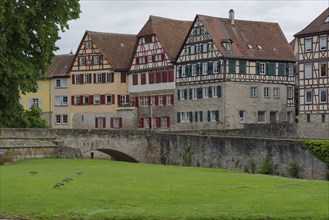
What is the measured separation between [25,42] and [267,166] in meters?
17.2

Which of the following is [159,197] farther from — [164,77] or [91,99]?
[91,99]

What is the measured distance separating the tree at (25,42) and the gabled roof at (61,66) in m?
32.9

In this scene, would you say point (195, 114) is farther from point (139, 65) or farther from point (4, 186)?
point (4, 186)

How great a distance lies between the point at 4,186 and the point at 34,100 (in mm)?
60552

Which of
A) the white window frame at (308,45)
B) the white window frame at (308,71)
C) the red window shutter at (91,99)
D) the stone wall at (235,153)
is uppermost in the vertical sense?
the white window frame at (308,45)

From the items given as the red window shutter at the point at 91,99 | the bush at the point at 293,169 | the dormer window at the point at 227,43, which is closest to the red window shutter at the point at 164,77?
the dormer window at the point at 227,43

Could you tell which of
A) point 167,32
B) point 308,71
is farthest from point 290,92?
point 167,32

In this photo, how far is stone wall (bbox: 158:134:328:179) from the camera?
38500 mm

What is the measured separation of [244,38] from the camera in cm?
7100

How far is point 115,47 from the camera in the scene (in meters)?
81.4

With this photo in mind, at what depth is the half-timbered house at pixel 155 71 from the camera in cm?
7469

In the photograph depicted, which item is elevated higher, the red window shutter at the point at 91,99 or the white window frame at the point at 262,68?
the white window frame at the point at 262,68

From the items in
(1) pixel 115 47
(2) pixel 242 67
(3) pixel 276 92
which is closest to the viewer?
(2) pixel 242 67

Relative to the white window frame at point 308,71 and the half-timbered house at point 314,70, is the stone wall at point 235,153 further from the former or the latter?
the white window frame at point 308,71
